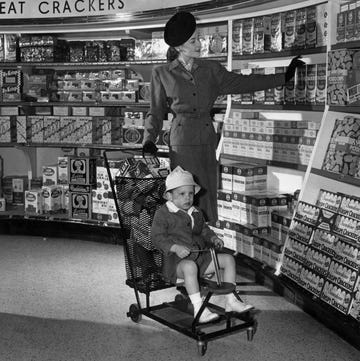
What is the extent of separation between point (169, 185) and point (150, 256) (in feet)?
1.57

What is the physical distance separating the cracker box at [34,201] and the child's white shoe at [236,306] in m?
3.40

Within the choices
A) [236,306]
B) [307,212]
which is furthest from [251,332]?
[307,212]

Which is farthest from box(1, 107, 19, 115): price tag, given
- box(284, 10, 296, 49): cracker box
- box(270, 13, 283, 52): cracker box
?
box(284, 10, 296, 49): cracker box

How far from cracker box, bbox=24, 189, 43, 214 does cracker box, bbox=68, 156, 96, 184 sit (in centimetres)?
49

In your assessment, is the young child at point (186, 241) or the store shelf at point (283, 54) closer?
the young child at point (186, 241)

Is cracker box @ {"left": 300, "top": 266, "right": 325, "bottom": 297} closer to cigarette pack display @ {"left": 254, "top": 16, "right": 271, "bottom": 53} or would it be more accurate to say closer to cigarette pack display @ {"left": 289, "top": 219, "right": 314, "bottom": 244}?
cigarette pack display @ {"left": 289, "top": 219, "right": 314, "bottom": 244}

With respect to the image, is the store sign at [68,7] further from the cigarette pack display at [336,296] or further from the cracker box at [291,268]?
the cigarette pack display at [336,296]

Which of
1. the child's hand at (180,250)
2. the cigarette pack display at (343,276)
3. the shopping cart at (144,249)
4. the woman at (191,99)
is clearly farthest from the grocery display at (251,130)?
the child's hand at (180,250)

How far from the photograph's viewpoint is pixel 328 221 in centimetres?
407

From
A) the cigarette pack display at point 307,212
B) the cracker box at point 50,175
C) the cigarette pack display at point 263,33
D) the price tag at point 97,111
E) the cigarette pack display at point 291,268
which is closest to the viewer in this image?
the cigarette pack display at point 307,212

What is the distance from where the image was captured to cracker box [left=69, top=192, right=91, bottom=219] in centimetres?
650

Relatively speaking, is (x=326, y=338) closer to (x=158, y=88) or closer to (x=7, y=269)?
(x=158, y=88)

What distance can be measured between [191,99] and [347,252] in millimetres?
1453

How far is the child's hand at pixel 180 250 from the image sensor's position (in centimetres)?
363
